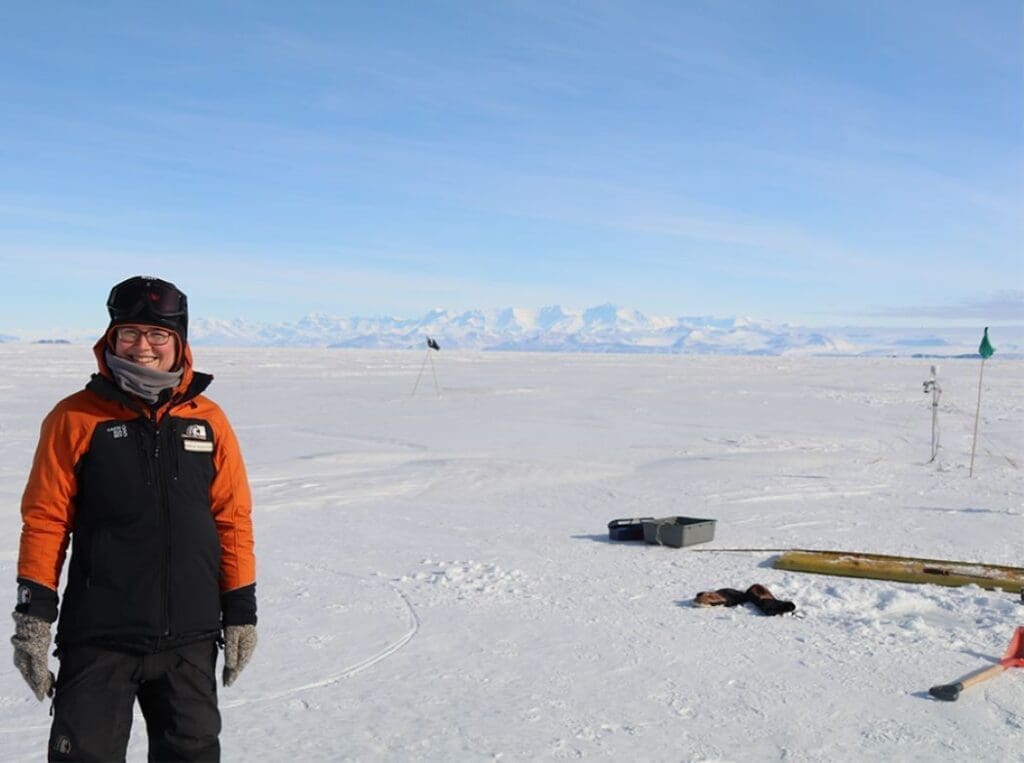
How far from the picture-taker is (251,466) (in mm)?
12680

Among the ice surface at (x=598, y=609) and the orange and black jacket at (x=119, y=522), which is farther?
the ice surface at (x=598, y=609)

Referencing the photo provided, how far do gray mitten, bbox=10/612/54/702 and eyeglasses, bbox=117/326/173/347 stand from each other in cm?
81

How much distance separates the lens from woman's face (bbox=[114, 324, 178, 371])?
264 centimetres

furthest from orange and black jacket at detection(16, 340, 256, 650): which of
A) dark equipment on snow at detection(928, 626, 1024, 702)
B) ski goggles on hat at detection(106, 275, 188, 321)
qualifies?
dark equipment on snow at detection(928, 626, 1024, 702)

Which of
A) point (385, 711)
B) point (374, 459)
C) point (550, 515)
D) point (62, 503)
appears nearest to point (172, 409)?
point (62, 503)

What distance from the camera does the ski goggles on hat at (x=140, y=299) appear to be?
2.63 meters

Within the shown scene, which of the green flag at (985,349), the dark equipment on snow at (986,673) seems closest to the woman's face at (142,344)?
the dark equipment on snow at (986,673)

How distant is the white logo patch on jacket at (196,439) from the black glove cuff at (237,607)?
45cm

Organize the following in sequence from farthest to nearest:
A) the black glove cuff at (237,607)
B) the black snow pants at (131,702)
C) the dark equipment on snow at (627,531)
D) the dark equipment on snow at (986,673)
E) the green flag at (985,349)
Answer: the green flag at (985,349), the dark equipment on snow at (627,531), the dark equipment on snow at (986,673), the black glove cuff at (237,607), the black snow pants at (131,702)

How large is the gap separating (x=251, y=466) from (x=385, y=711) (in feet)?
29.6

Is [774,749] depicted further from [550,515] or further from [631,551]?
[550,515]

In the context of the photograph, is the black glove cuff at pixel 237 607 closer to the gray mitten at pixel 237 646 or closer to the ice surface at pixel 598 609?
the gray mitten at pixel 237 646

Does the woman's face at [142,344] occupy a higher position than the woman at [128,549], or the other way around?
the woman's face at [142,344]

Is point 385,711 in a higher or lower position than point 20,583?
lower
